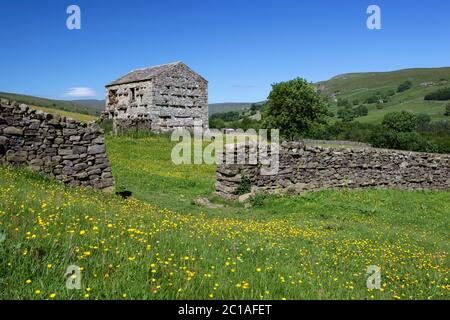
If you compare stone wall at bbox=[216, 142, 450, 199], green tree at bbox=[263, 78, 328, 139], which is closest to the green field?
stone wall at bbox=[216, 142, 450, 199]

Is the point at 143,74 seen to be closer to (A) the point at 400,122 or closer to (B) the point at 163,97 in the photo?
(B) the point at 163,97

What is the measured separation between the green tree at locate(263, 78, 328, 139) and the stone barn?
17.1m

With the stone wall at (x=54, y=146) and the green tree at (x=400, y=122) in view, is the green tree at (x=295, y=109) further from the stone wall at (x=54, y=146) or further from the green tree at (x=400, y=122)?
the stone wall at (x=54, y=146)

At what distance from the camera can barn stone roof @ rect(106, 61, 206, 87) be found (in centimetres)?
4167

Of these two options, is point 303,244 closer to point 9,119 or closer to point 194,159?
point 9,119

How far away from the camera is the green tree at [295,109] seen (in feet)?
191

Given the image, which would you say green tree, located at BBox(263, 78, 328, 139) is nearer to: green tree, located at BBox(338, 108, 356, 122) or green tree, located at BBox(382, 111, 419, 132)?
green tree, located at BBox(382, 111, 419, 132)

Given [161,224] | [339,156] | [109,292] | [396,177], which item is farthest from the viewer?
[396,177]

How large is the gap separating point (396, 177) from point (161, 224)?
1919 centimetres

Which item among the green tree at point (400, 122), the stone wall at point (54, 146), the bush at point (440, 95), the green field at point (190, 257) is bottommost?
the green field at point (190, 257)

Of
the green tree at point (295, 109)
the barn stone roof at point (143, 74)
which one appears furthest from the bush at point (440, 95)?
the barn stone roof at point (143, 74)
